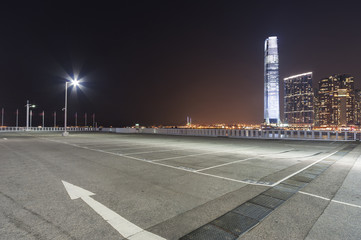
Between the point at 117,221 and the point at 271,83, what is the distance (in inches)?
8180

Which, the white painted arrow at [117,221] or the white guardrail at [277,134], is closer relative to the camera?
the white painted arrow at [117,221]

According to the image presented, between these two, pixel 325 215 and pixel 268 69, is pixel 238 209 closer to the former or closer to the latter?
pixel 325 215

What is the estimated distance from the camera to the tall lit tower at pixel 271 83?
18362 cm

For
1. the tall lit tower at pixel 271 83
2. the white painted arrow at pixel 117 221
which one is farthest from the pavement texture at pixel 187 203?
the tall lit tower at pixel 271 83

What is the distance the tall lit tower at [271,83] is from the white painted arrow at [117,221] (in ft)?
642

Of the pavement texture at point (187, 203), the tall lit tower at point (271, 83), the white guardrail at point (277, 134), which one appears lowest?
the pavement texture at point (187, 203)

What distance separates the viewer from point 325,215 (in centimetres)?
411

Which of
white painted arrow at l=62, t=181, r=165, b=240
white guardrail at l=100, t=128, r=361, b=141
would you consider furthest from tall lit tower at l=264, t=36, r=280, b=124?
white painted arrow at l=62, t=181, r=165, b=240

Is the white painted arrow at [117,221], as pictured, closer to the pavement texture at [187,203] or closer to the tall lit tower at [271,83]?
the pavement texture at [187,203]

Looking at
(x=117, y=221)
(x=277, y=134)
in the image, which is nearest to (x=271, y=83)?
(x=277, y=134)

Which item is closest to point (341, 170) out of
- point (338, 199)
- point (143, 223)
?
point (338, 199)

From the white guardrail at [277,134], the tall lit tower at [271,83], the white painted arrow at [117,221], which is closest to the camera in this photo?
the white painted arrow at [117,221]

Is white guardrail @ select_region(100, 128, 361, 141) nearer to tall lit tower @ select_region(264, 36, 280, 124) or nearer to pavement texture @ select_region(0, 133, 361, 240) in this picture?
pavement texture @ select_region(0, 133, 361, 240)

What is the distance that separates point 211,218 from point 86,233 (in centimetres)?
213
